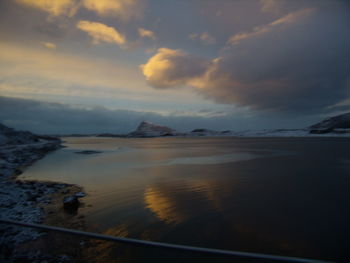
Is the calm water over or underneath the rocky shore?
underneath

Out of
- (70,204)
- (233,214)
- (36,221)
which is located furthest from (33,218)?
(233,214)

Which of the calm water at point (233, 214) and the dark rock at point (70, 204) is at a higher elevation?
the dark rock at point (70, 204)

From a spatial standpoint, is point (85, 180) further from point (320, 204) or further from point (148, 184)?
point (320, 204)

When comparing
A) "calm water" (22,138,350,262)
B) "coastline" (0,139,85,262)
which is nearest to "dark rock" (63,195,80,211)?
"coastline" (0,139,85,262)

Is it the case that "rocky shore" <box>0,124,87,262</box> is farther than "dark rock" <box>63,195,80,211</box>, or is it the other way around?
"dark rock" <box>63,195,80,211</box>

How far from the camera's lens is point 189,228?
729 cm

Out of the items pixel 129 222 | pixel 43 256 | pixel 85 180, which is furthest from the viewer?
pixel 85 180

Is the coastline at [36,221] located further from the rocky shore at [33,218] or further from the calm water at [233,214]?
the calm water at [233,214]

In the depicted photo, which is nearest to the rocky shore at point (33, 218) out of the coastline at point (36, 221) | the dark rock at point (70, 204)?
the coastline at point (36, 221)

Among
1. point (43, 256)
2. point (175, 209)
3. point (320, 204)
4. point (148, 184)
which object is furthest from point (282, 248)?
point (148, 184)

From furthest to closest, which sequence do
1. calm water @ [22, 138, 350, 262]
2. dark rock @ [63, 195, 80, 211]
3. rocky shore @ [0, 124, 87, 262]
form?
dark rock @ [63, 195, 80, 211] < calm water @ [22, 138, 350, 262] < rocky shore @ [0, 124, 87, 262]

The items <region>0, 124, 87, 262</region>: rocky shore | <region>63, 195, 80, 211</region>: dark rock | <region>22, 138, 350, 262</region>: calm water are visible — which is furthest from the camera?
<region>63, 195, 80, 211</region>: dark rock

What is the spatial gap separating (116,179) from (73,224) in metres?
8.39

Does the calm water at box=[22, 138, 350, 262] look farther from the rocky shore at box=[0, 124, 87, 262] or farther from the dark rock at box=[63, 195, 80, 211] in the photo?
the rocky shore at box=[0, 124, 87, 262]
